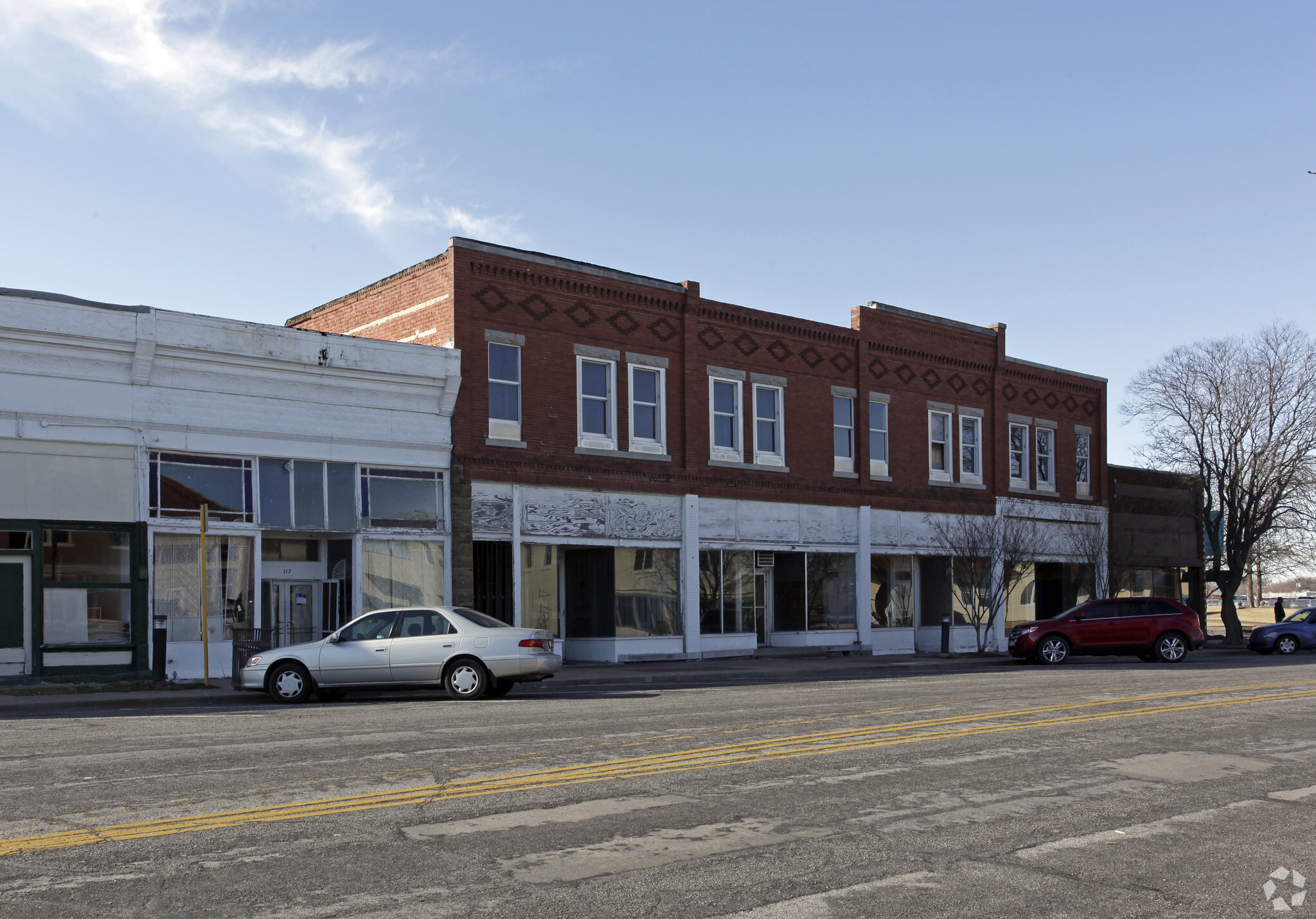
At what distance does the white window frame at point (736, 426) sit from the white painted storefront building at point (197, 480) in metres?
7.64

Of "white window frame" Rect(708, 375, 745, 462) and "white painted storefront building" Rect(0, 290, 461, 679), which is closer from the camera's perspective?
"white painted storefront building" Rect(0, 290, 461, 679)

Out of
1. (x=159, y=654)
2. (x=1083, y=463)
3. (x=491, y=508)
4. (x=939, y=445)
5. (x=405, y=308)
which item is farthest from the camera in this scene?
(x=1083, y=463)

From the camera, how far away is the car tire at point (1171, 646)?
2848cm

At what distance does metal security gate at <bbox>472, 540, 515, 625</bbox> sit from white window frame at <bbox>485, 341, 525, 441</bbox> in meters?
2.41

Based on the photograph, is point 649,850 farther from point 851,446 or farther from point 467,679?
point 851,446

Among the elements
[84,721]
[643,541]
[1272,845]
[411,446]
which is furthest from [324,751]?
[643,541]

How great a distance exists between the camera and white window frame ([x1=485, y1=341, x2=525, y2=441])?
26.2 meters

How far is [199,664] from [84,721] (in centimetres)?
792

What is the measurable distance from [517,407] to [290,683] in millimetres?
10177

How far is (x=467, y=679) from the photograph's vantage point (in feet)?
57.8

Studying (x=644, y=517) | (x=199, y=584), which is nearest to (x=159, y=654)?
(x=199, y=584)

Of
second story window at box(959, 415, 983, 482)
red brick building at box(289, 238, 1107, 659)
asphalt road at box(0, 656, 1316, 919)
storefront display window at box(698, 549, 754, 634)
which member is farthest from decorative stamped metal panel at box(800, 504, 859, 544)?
asphalt road at box(0, 656, 1316, 919)

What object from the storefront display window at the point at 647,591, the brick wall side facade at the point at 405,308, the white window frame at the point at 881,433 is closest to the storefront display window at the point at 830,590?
the white window frame at the point at 881,433

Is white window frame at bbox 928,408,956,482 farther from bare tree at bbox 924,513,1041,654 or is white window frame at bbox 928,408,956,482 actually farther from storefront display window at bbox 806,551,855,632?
storefront display window at bbox 806,551,855,632
